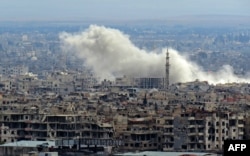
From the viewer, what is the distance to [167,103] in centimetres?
6088

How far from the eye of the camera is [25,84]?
91.6m

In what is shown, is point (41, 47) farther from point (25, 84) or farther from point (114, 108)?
point (114, 108)

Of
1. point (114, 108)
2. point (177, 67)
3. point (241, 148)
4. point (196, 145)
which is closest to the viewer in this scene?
point (241, 148)

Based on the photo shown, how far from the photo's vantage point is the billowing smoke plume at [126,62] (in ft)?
357

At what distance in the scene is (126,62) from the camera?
119 m

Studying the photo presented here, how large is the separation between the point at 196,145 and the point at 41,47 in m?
147

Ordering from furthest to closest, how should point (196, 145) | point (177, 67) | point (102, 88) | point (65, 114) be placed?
point (177, 67), point (102, 88), point (65, 114), point (196, 145)

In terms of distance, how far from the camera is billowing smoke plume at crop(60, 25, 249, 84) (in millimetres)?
108812

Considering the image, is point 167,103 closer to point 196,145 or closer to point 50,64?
point 196,145

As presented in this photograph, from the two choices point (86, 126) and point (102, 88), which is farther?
point (102, 88)

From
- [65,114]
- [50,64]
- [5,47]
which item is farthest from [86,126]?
[5,47]

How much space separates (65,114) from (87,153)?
11.3 m

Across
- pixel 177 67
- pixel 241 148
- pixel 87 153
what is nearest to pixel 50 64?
pixel 177 67

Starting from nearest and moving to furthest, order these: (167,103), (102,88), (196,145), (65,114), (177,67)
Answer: (196,145) < (65,114) < (167,103) < (102,88) < (177,67)
